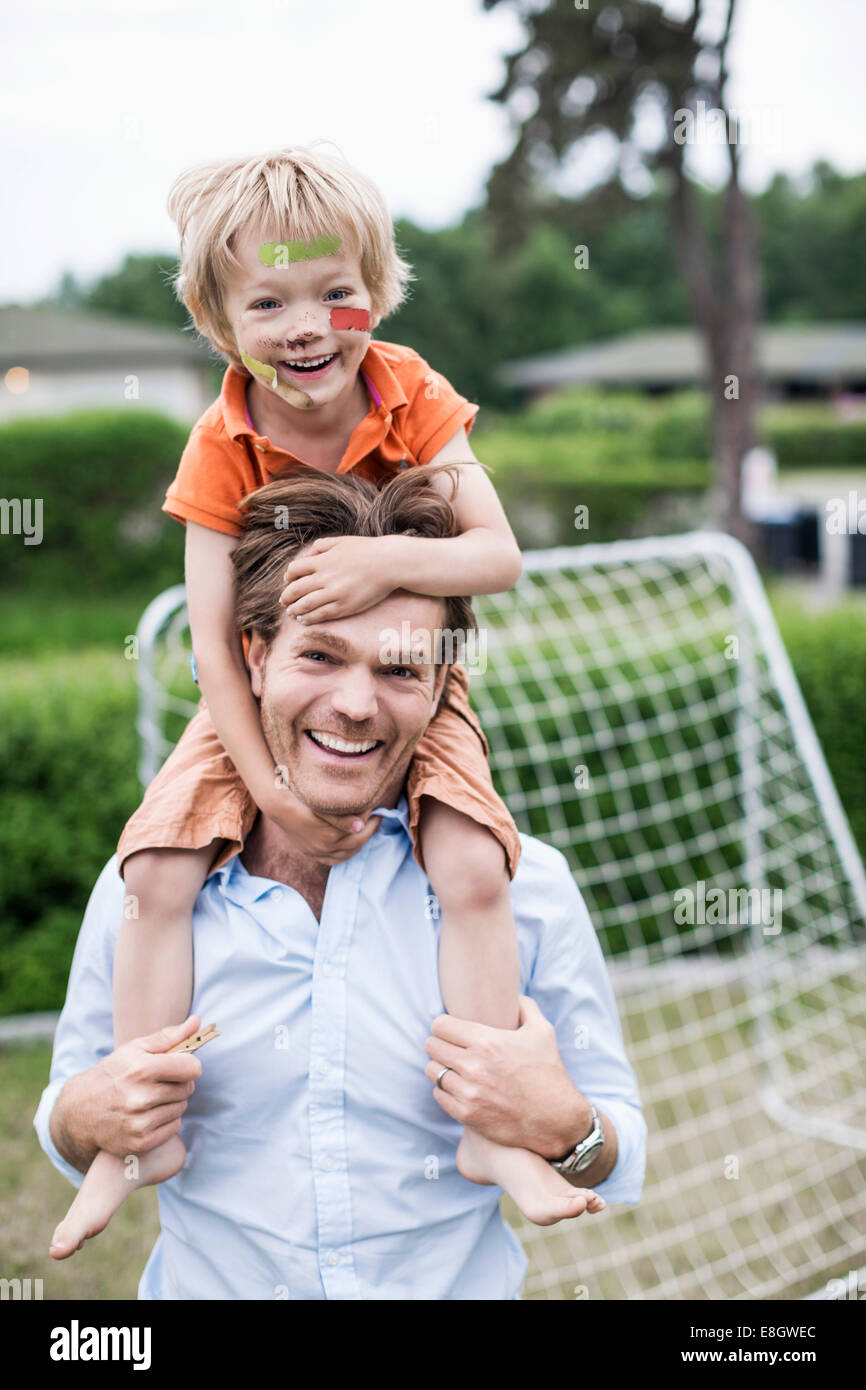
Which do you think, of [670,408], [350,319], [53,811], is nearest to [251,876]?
[350,319]

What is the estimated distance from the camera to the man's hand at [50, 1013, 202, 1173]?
1.76 meters

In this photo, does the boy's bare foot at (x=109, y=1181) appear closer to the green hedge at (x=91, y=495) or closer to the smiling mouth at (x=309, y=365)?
the smiling mouth at (x=309, y=365)

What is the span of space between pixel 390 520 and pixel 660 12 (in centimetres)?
1142

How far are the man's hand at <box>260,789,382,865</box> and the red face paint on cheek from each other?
0.69 meters

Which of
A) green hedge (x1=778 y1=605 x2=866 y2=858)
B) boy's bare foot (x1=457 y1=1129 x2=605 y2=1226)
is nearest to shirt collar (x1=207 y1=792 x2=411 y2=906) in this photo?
boy's bare foot (x1=457 y1=1129 x2=605 y2=1226)

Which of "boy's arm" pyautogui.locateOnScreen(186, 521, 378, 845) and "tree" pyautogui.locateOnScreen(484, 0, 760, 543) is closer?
"boy's arm" pyautogui.locateOnScreen(186, 521, 378, 845)

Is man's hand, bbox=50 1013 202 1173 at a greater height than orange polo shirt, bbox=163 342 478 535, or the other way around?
orange polo shirt, bbox=163 342 478 535

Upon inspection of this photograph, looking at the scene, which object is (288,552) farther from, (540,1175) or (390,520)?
(540,1175)

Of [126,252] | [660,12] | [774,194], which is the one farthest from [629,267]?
[660,12]

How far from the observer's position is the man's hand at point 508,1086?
178 cm

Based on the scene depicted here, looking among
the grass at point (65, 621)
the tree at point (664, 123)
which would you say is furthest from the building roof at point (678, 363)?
the grass at point (65, 621)

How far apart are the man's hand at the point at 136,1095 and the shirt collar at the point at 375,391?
922mm

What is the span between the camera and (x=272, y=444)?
5.97 ft

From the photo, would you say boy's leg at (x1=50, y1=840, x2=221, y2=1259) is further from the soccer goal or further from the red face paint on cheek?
the soccer goal
